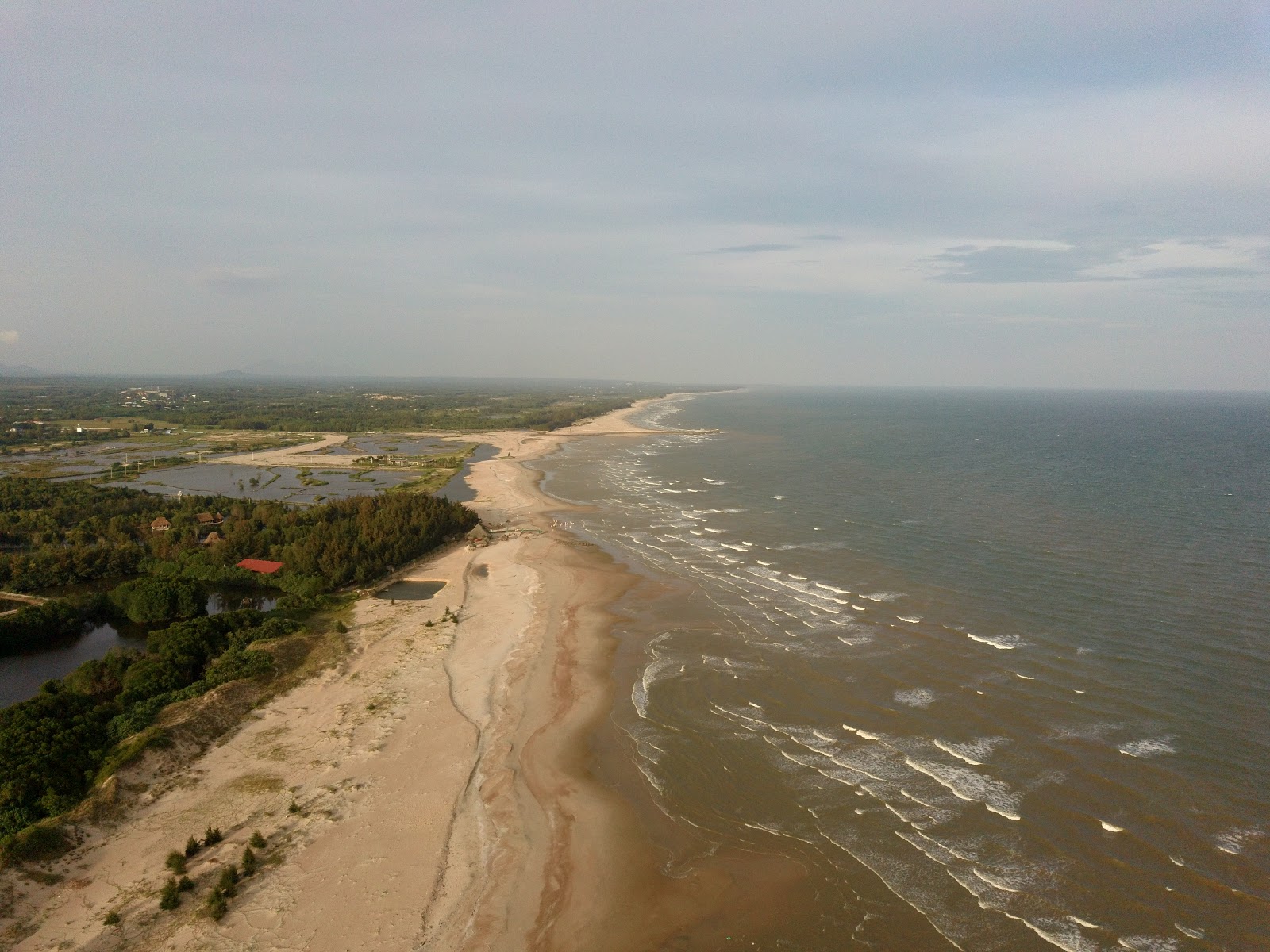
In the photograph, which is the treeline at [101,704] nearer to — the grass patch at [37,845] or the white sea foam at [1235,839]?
the grass patch at [37,845]

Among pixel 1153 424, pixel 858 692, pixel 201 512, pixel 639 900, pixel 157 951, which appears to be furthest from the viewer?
pixel 1153 424

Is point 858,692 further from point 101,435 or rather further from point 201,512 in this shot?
point 101,435

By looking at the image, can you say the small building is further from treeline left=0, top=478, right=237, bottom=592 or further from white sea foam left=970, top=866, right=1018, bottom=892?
white sea foam left=970, top=866, right=1018, bottom=892

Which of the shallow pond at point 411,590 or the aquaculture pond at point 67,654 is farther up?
the shallow pond at point 411,590

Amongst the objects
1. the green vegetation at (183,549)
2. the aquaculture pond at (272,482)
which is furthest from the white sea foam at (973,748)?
the aquaculture pond at (272,482)

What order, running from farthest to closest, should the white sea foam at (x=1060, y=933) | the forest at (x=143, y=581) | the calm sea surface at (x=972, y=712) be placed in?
the forest at (x=143, y=581), the calm sea surface at (x=972, y=712), the white sea foam at (x=1060, y=933)

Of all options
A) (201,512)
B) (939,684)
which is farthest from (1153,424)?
(201,512)

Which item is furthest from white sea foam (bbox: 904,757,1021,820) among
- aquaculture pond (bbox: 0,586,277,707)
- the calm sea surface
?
aquaculture pond (bbox: 0,586,277,707)
